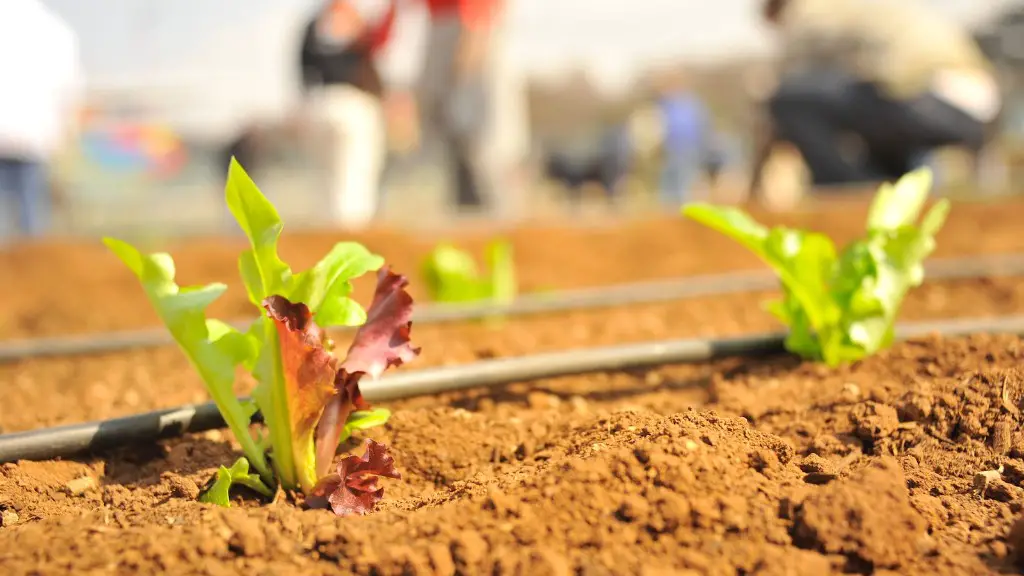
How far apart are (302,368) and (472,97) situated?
5462 mm

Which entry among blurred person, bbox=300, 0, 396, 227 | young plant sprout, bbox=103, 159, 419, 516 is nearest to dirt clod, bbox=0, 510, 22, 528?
young plant sprout, bbox=103, 159, 419, 516

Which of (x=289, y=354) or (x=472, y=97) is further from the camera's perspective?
(x=472, y=97)

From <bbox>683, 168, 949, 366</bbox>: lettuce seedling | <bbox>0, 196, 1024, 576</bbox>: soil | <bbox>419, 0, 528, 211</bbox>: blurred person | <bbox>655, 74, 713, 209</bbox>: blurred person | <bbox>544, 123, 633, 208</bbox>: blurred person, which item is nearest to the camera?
<bbox>0, 196, 1024, 576</bbox>: soil

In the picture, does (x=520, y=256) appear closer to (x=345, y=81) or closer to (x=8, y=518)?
(x=345, y=81)

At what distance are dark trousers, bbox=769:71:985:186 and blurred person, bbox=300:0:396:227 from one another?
10.9 ft

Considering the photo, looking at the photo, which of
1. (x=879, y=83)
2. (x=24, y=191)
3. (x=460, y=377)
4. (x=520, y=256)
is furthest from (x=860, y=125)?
(x=24, y=191)

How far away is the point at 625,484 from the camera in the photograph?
114cm

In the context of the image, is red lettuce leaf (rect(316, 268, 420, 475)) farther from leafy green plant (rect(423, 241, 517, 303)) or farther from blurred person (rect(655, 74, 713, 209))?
blurred person (rect(655, 74, 713, 209))

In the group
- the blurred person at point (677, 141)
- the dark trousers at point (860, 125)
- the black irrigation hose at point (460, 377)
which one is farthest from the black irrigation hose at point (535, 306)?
the blurred person at point (677, 141)

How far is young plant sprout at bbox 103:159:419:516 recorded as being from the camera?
1269mm

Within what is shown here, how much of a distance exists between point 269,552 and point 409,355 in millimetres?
423

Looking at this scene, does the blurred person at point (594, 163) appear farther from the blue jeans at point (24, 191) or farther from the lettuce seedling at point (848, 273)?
the lettuce seedling at point (848, 273)

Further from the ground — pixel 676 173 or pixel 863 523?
pixel 863 523

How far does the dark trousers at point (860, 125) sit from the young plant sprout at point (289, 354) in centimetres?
587
